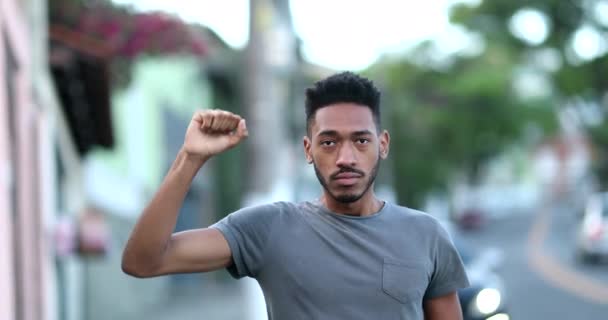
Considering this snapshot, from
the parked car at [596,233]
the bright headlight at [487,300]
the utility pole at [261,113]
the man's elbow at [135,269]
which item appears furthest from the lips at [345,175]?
the parked car at [596,233]

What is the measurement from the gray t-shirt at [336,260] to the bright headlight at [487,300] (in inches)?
173

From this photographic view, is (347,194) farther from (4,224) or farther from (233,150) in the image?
(233,150)

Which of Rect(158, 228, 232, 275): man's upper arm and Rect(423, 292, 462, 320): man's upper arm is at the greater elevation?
Rect(158, 228, 232, 275): man's upper arm

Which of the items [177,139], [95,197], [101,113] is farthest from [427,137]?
[101,113]

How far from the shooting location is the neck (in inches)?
118

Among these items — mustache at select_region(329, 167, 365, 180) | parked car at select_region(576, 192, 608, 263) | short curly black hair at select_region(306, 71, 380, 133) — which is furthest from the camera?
parked car at select_region(576, 192, 608, 263)

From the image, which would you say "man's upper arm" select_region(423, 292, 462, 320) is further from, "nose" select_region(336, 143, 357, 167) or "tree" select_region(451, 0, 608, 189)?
"tree" select_region(451, 0, 608, 189)

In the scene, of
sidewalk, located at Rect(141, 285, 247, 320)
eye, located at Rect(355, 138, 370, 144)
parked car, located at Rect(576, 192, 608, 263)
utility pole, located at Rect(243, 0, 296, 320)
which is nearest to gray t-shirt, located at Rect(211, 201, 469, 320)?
eye, located at Rect(355, 138, 370, 144)

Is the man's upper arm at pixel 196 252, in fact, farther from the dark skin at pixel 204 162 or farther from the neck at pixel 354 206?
the neck at pixel 354 206

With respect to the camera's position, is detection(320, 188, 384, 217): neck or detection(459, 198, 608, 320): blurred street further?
detection(459, 198, 608, 320): blurred street

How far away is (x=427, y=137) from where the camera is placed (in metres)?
40.6

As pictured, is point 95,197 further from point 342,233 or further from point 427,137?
point 427,137

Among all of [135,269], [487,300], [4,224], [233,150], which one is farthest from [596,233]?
[135,269]

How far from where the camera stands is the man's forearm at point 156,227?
270cm
